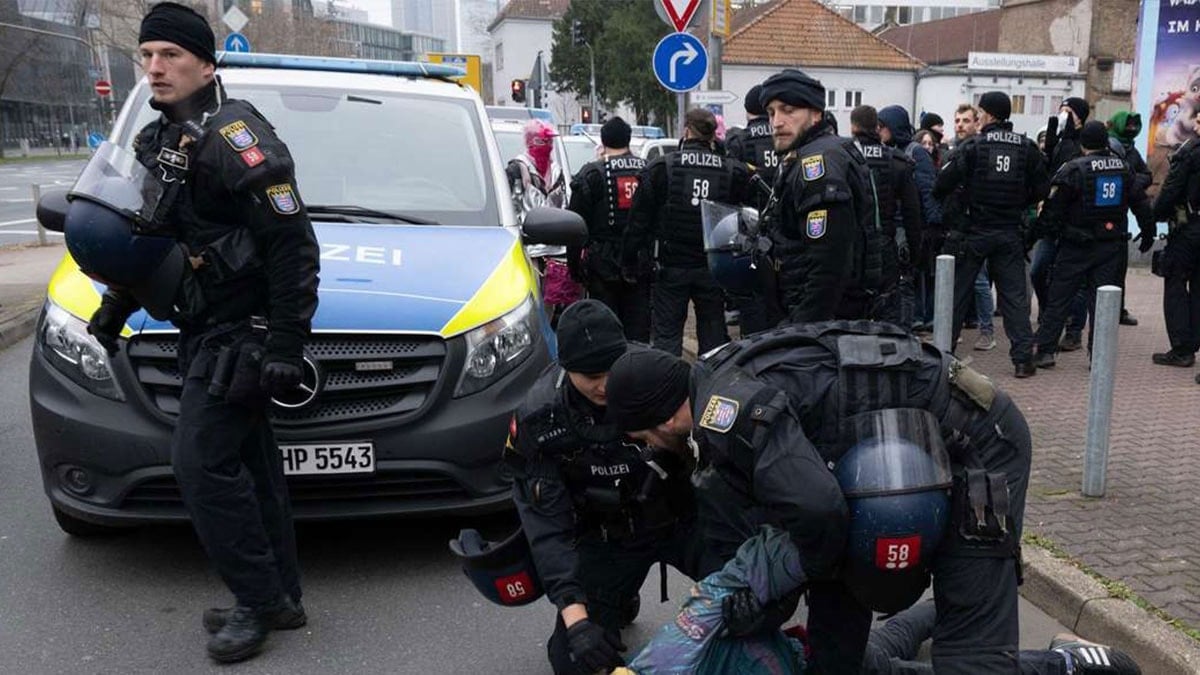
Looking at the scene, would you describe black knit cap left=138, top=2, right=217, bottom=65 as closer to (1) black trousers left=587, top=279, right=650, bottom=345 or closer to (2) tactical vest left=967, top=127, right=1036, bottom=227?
(1) black trousers left=587, top=279, right=650, bottom=345

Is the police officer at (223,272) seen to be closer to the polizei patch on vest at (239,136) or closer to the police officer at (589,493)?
the polizei patch on vest at (239,136)

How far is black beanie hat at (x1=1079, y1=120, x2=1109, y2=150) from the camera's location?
708 centimetres

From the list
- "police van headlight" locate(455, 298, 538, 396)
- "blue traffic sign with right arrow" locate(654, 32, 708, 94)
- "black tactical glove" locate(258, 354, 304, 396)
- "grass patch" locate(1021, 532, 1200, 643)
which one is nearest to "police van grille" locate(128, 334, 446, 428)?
"police van headlight" locate(455, 298, 538, 396)

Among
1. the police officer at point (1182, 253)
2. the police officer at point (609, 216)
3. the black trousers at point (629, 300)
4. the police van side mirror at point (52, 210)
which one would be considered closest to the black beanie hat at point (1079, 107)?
the police officer at point (1182, 253)

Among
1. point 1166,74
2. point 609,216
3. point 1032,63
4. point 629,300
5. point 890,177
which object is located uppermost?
point 1032,63

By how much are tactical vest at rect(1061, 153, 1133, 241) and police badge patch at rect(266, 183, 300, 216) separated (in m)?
5.77

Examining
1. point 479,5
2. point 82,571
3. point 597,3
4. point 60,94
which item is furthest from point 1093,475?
point 479,5

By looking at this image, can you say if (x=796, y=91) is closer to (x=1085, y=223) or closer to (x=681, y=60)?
(x=1085, y=223)

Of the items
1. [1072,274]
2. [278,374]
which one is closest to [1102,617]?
[278,374]

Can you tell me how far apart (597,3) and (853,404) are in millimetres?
54210

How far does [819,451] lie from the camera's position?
2.40 m

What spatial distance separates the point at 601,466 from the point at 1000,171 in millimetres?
5016

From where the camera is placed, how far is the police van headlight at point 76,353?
12.3 ft

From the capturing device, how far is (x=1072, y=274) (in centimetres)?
730
